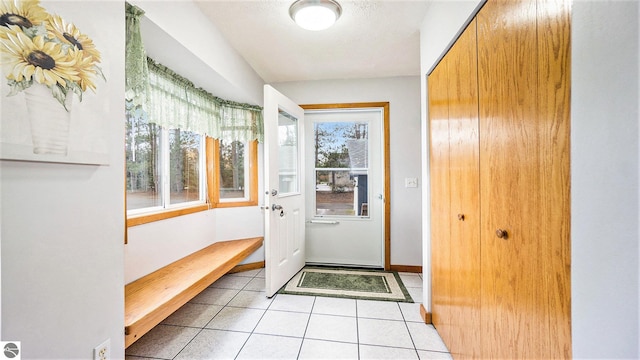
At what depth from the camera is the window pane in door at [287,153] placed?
2.52m

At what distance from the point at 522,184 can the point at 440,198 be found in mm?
786

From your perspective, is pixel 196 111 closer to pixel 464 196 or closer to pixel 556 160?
pixel 464 196

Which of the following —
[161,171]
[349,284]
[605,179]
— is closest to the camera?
[605,179]

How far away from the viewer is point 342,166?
3.07 metres

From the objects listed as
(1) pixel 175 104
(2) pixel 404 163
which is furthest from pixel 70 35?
(2) pixel 404 163

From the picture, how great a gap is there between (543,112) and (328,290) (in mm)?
2150

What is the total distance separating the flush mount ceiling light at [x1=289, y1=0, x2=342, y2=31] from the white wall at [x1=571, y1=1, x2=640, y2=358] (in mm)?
1390

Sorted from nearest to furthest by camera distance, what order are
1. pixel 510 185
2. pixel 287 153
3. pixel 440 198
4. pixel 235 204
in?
1. pixel 510 185
2. pixel 440 198
3. pixel 287 153
4. pixel 235 204

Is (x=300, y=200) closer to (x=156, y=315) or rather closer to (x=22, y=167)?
(x=156, y=315)

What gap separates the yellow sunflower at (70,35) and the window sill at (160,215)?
1.08 metres

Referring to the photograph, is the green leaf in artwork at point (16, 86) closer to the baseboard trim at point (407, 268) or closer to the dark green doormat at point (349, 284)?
the dark green doormat at point (349, 284)

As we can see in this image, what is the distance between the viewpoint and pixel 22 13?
838 mm

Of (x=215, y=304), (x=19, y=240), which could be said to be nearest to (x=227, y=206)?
(x=215, y=304)

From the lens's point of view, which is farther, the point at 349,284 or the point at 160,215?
the point at 349,284
